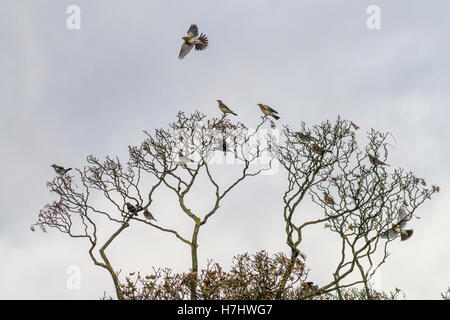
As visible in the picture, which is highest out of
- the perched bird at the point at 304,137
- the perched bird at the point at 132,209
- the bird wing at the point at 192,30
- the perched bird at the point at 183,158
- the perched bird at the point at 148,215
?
the bird wing at the point at 192,30

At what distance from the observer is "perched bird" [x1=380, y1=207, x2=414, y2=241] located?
1459 cm

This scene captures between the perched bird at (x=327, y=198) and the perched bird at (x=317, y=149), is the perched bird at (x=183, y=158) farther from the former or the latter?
the perched bird at (x=327, y=198)

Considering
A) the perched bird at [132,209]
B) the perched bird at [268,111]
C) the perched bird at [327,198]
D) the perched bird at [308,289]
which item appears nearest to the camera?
the perched bird at [308,289]

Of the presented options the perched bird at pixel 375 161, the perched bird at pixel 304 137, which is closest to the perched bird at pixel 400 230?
the perched bird at pixel 375 161

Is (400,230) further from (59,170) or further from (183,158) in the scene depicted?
(59,170)

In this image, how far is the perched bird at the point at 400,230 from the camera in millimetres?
14586

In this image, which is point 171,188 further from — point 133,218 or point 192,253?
point 192,253

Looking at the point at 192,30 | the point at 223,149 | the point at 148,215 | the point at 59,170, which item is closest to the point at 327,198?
the point at 223,149

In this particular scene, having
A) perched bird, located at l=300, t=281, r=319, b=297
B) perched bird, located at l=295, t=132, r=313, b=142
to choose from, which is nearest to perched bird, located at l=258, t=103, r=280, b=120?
perched bird, located at l=295, t=132, r=313, b=142

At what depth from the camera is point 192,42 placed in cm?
1403

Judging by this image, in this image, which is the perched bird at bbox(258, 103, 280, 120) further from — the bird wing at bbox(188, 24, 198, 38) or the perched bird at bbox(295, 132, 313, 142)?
the bird wing at bbox(188, 24, 198, 38)

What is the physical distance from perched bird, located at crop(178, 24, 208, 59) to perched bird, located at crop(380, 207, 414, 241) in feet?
31.0
